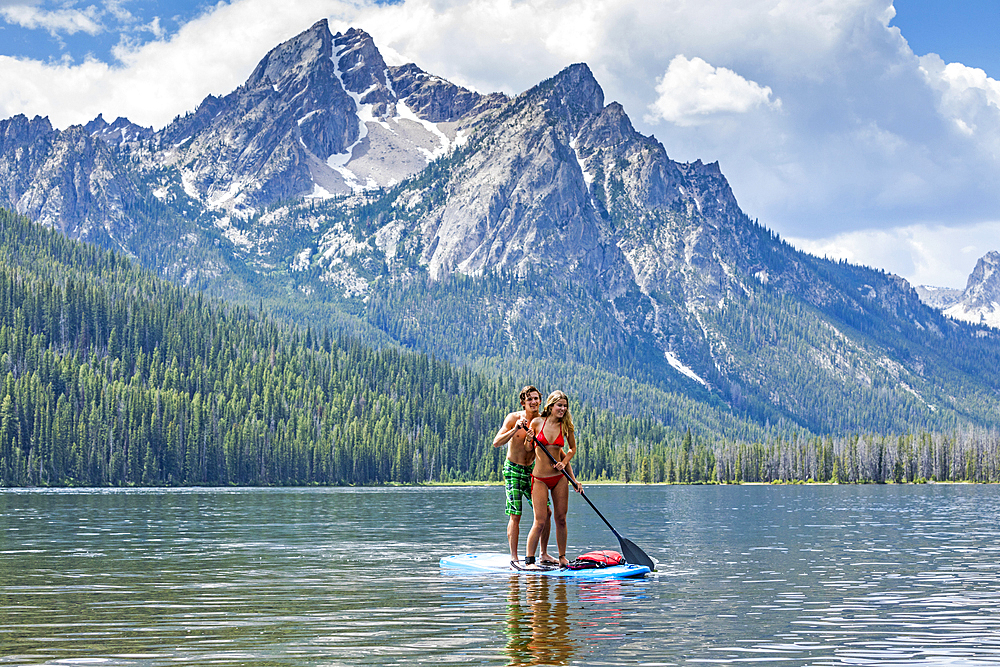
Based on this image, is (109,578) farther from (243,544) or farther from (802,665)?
(802,665)

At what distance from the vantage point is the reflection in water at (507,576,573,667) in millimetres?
24156

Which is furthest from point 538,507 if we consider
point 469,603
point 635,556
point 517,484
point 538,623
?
point 538,623

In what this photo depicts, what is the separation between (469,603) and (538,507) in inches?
255

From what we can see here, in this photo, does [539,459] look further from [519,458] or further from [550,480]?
[519,458]

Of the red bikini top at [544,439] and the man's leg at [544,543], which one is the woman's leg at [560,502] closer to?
the man's leg at [544,543]

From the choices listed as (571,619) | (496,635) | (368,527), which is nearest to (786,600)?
(571,619)

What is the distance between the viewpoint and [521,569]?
39281 millimetres

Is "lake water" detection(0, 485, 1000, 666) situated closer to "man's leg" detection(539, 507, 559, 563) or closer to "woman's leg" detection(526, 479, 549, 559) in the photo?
"man's leg" detection(539, 507, 559, 563)

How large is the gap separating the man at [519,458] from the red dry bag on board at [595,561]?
730mm

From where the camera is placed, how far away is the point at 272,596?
3425 centimetres

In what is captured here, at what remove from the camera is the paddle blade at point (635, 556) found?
1609 inches

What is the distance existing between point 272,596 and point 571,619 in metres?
9.91

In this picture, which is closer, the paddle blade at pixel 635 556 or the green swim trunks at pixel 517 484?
the green swim trunks at pixel 517 484

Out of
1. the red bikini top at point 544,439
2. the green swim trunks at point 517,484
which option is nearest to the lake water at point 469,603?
the green swim trunks at point 517,484
